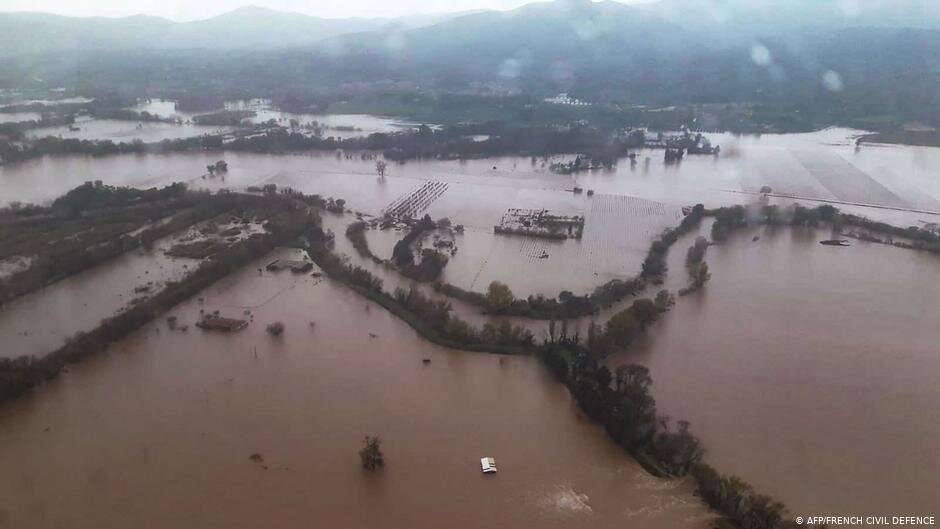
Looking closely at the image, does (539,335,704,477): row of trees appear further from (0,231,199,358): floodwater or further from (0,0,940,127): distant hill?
(0,0,940,127): distant hill

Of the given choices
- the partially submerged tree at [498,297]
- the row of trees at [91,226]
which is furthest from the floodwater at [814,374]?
the row of trees at [91,226]

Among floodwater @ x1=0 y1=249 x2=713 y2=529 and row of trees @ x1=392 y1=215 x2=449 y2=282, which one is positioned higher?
row of trees @ x1=392 y1=215 x2=449 y2=282

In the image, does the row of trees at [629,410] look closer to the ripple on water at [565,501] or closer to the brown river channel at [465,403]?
the brown river channel at [465,403]

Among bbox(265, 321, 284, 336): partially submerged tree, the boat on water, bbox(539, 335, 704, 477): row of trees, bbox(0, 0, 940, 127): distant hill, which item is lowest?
the boat on water

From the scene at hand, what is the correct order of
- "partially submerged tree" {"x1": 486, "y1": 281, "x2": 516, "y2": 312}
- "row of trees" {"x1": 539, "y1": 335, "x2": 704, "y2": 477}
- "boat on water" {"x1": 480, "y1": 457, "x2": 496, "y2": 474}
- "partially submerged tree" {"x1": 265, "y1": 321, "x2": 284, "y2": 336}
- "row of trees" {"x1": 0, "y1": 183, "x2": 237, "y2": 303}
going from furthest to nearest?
"row of trees" {"x1": 0, "y1": 183, "x2": 237, "y2": 303}
"partially submerged tree" {"x1": 486, "y1": 281, "x2": 516, "y2": 312}
"partially submerged tree" {"x1": 265, "y1": 321, "x2": 284, "y2": 336}
"row of trees" {"x1": 539, "y1": 335, "x2": 704, "y2": 477}
"boat on water" {"x1": 480, "y1": 457, "x2": 496, "y2": 474}

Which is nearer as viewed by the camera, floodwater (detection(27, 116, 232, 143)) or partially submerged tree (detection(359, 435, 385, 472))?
partially submerged tree (detection(359, 435, 385, 472))

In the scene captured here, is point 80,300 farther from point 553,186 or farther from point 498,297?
point 553,186

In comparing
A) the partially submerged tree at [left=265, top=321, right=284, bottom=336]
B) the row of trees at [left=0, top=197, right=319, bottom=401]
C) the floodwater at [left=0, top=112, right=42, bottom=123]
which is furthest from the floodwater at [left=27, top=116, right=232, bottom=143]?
the partially submerged tree at [left=265, top=321, right=284, bottom=336]
